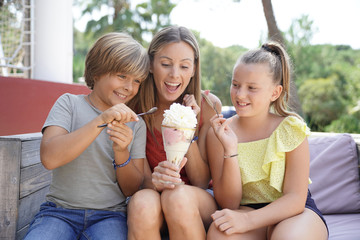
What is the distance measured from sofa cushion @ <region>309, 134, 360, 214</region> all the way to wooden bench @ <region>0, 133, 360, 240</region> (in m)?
2.10

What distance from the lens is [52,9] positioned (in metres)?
4.69

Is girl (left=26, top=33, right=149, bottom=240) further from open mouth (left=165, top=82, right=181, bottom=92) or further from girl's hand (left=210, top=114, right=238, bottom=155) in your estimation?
girl's hand (left=210, top=114, right=238, bottom=155)

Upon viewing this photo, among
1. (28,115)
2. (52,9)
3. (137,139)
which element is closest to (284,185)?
(137,139)

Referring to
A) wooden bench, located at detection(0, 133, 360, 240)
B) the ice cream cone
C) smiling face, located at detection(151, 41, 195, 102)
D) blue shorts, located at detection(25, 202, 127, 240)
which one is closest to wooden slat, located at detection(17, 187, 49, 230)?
wooden bench, located at detection(0, 133, 360, 240)

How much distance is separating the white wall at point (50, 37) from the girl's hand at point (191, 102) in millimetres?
2987

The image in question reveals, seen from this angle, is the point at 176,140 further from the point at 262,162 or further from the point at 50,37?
the point at 50,37

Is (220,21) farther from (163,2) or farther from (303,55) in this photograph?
(163,2)

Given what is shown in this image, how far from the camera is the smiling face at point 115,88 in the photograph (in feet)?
7.04

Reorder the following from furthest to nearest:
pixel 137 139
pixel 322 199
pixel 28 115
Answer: pixel 28 115 < pixel 322 199 < pixel 137 139

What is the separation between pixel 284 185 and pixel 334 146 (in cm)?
116

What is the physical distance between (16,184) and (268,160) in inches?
55.9

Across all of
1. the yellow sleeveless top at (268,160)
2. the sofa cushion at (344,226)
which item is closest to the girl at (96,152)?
the yellow sleeveless top at (268,160)

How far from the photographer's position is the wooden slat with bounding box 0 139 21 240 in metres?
1.94

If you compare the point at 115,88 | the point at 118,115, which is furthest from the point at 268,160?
the point at 115,88
